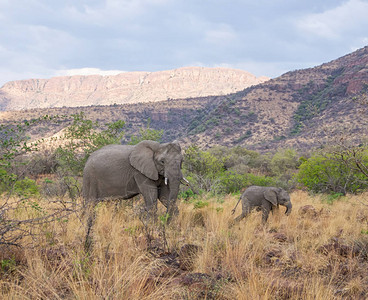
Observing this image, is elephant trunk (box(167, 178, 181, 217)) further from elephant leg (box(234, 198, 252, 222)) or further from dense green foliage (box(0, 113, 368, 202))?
dense green foliage (box(0, 113, 368, 202))

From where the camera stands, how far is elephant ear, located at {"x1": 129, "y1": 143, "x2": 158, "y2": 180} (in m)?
6.31

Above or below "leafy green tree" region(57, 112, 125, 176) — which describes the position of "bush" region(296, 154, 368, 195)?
below

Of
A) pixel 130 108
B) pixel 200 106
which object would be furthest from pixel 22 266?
pixel 200 106

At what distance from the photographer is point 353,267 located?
3854 mm

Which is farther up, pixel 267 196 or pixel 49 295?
pixel 49 295

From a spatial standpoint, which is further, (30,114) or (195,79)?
(195,79)

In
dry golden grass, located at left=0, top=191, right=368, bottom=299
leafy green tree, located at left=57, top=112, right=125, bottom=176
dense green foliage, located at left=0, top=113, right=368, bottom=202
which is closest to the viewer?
dry golden grass, located at left=0, top=191, right=368, bottom=299

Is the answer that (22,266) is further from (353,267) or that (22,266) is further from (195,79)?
(195,79)

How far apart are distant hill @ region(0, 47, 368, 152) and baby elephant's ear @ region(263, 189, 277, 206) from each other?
38.8 meters

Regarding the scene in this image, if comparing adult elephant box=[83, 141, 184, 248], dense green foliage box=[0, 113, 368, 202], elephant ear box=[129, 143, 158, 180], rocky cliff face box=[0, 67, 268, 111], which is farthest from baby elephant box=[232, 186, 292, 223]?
rocky cliff face box=[0, 67, 268, 111]

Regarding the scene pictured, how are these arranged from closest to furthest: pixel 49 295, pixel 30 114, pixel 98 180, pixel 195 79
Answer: pixel 49 295, pixel 98 180, pixel 30 114, pixel 195 79

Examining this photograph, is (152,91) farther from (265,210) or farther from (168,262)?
(168,262)

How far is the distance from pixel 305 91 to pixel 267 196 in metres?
65.8

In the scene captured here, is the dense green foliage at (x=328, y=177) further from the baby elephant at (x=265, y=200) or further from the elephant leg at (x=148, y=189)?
the elephant leg at (x=148, y=189)
